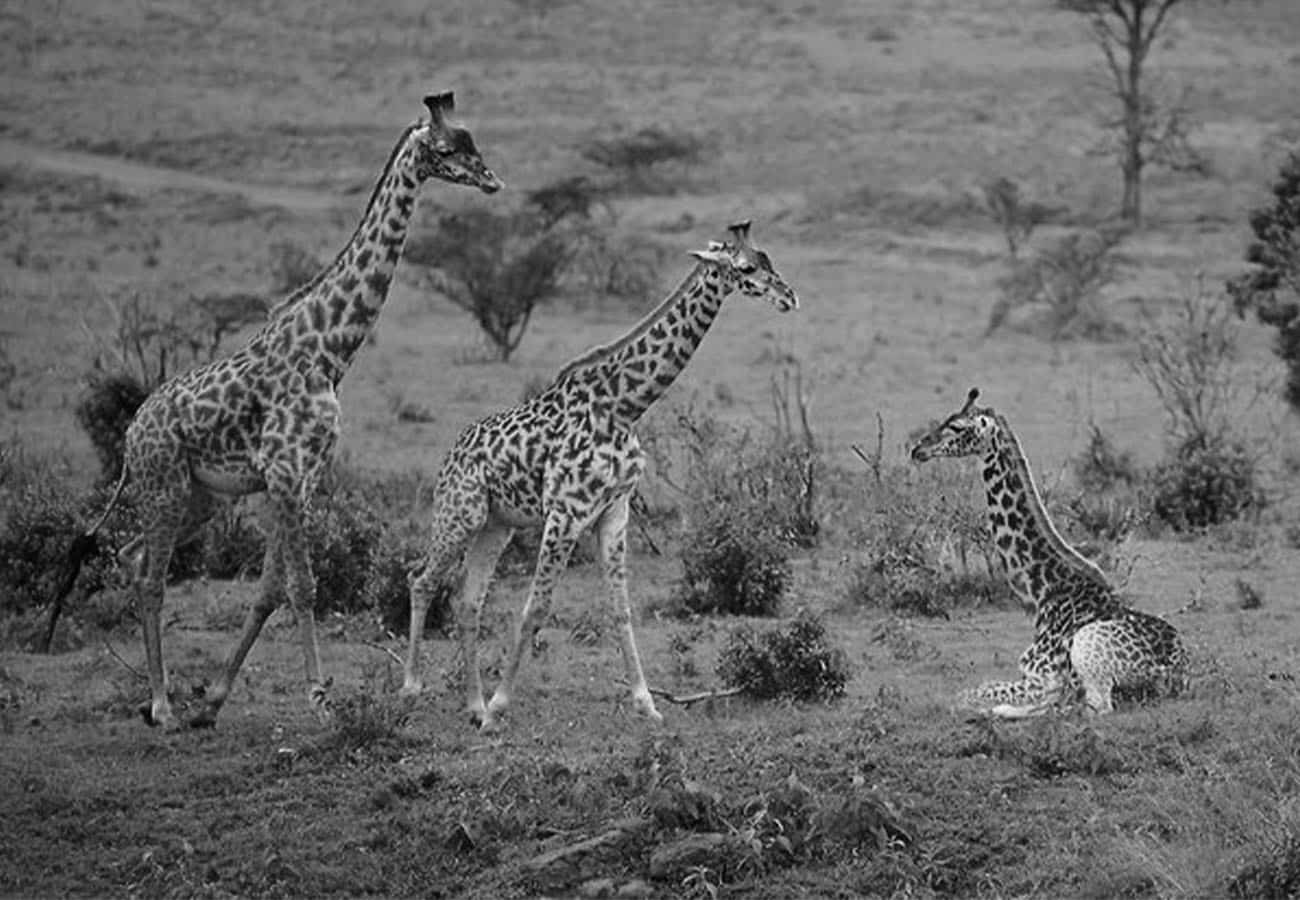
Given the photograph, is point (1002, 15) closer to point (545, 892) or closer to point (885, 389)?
point (885, 389)

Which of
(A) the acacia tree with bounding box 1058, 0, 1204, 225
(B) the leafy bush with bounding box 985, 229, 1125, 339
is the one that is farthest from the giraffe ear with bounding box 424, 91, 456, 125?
(A) the acacia tree with bounding box 1058, 0, 1204, 225

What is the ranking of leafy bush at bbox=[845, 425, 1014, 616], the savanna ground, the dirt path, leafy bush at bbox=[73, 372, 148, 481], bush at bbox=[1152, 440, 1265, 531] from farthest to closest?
the dirt path
leafy bush at bbox=[73, 372, 148, 481]
bush at bbox=[1152, 440, 1265, 531]
leafy bush at bbox=[845, 425, 1014, 616]
the savanna ground

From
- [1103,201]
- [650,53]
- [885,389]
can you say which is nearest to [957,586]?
[885,389]

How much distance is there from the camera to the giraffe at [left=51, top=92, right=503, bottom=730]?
10664 mm

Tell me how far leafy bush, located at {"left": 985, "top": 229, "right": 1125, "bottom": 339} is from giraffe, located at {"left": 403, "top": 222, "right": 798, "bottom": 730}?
1638cm

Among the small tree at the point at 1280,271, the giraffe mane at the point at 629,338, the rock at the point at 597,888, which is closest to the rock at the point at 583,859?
the rock at the point at 597,888

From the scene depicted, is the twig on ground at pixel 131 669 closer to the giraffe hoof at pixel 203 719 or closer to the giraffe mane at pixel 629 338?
the giraffe hoof at pixel 203 719

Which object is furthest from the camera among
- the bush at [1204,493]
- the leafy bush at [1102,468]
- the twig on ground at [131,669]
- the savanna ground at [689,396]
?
the leafy bush at [1102,468]

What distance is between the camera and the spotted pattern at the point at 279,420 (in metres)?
10.7

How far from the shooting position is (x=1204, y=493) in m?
16.8

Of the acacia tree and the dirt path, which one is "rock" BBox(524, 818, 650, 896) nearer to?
the acacia tree

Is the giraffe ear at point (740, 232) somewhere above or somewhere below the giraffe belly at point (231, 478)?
above

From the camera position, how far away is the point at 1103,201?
38.7m

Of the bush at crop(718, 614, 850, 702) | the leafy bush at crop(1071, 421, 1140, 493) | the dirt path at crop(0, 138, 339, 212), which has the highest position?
the bush at crop(718, 614, 850, 702)
